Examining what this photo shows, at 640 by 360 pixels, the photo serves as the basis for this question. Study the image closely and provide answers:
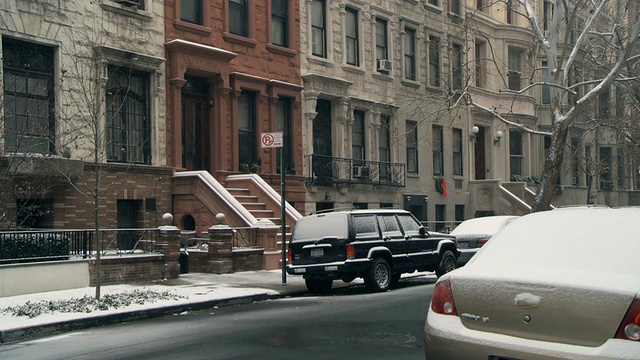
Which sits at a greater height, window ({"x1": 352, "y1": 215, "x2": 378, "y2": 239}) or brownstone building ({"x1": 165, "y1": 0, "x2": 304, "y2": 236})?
brownstone building ({"x1": 165, "y1": 0, "x2": 304, "y2": 236})

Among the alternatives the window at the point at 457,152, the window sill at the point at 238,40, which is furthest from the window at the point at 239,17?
the window at the point at 457,152

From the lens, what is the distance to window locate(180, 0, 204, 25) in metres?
21.4

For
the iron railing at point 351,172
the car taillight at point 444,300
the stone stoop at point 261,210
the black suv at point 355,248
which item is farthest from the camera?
the iron railing at point 351,172

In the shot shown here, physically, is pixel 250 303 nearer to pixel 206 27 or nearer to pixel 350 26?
pixel 206 27

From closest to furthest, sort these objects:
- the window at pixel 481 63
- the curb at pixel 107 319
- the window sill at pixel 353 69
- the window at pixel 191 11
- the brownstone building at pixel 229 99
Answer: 1. the curb at pixel 107 319
2. the brownstone building at pixel 229 99
3. the window at pixel 191 11
4. the window sill at pixel 353 69
5. the window at pixel 481 63

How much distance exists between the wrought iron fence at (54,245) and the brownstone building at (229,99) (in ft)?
10.2

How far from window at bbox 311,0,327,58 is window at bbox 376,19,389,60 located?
328 cm

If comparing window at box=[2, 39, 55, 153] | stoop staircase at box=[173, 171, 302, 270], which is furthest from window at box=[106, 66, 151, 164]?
window at box=[2, 39, 55, 153]

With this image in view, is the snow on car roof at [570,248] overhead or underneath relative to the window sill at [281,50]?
underneath

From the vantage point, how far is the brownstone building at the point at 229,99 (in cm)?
2059

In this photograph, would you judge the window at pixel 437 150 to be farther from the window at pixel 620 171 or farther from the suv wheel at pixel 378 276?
the suv wheel at pixel 378 276

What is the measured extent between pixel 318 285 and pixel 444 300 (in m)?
10.1

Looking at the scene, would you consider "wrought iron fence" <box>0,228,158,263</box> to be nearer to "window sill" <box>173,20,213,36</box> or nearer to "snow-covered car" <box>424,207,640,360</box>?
"window sill" <box>173,20,213,36</box>

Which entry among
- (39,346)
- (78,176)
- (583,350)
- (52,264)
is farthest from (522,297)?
(78,176)
